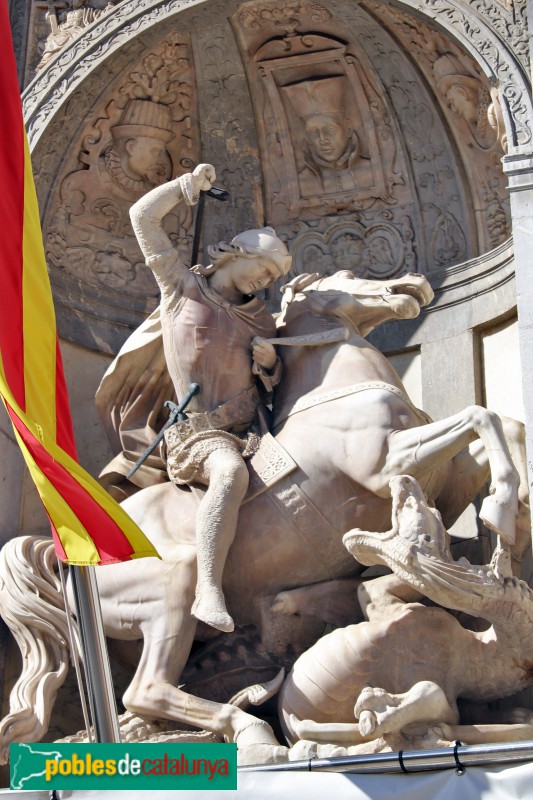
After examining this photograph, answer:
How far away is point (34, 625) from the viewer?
29.3ft

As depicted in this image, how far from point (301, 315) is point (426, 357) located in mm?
1002

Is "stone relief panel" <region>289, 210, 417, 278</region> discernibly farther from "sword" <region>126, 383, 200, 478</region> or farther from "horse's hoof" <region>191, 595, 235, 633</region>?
"horse's hoof" <region>191, 595, 235, 633</region>

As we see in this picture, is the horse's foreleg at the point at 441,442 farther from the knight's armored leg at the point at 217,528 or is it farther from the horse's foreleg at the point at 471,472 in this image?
the knight's armored leg at the point at 217,528

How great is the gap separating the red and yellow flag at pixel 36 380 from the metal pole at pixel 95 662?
33cm

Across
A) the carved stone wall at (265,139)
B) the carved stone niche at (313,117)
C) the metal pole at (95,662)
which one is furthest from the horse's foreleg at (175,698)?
the carved stone niche at (313,117)

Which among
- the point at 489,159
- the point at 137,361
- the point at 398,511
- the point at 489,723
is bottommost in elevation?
the point at 489,723

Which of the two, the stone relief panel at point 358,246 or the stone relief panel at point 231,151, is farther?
the stone relief panel at point 231,151

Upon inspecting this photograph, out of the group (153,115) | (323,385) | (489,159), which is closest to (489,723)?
(323,385)

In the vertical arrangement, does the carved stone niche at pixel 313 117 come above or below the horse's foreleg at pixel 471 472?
above

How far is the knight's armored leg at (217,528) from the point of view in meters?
8.46

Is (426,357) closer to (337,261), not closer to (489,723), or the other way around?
(337,261)

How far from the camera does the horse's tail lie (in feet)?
28.5

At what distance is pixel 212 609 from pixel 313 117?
315cm

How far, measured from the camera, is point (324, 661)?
26.8 feet
